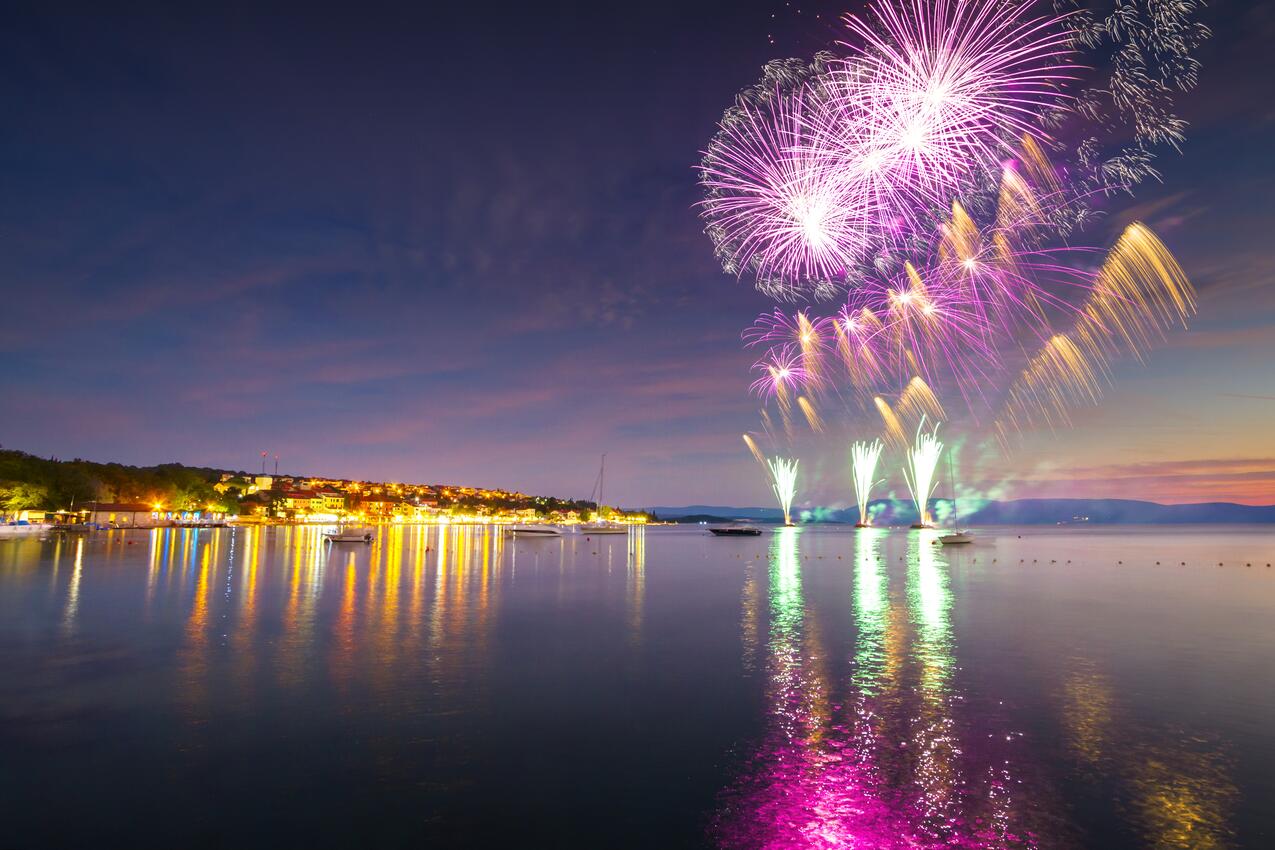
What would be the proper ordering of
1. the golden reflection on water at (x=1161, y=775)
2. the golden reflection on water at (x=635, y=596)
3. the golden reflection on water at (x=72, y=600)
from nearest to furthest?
1. the golden reflection on water at (x=1161, y=775)
2. the golden reflection on water at (x=72, y=600)
3. the golden reflection on water at (x=635, y=596)

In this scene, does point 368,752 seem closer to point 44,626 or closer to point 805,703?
point 805,703

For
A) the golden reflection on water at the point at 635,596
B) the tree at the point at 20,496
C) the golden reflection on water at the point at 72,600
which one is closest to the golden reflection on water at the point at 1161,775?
the golden reflection on water at the point at 635,596

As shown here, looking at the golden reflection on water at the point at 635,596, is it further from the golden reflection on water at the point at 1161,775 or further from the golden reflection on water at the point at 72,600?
the golden reflection on water at the point at 72,600

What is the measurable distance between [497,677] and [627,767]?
7064 millimetres

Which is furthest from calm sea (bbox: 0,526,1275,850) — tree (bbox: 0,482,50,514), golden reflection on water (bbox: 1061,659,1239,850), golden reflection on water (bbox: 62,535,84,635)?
tree (bbox: 0,482,50,514)

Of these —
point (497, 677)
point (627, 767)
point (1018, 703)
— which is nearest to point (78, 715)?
point (497, 677)

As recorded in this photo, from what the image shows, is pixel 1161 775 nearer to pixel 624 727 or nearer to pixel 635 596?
pixel 624 727

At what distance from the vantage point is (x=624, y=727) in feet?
45.9

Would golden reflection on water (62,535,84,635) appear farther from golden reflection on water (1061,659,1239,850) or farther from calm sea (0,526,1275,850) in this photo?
golden reflection on water (1061,659,1239,850)

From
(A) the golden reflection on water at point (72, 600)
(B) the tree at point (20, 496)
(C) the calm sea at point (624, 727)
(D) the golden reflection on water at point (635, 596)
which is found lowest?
(D) the golden reflection on water at point (635, 596)

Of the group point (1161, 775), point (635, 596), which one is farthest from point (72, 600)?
point (1161, 775)

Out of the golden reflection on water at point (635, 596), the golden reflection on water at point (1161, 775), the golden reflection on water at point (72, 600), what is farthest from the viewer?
the golden reflection on water at point (635, 596)

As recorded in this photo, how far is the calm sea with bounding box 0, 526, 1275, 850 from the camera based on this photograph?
958cm

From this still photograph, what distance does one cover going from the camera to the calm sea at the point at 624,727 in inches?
377
